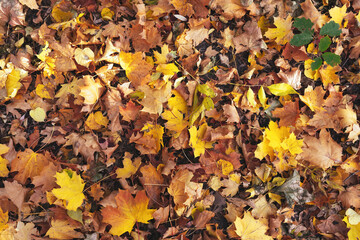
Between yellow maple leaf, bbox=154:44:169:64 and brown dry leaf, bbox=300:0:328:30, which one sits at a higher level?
brown dry leaf, bbox=300:0:328:30

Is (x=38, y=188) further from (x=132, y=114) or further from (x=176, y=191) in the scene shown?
(x=176, y=191)

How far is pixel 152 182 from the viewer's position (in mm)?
1865

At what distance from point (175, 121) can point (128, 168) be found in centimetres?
45

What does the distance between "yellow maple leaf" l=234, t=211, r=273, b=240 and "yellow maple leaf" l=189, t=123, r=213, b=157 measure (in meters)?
0.53

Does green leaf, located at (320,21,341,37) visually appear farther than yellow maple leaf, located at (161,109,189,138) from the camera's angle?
Yes

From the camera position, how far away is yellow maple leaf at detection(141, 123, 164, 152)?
1899 millimetres

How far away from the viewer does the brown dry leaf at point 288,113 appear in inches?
81.3

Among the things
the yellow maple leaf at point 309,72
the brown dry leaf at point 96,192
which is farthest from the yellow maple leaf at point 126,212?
the yellow maple leaf at point 309,72

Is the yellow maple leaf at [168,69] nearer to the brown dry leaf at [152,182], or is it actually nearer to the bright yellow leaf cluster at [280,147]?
the brown dry leaf at [152,182]

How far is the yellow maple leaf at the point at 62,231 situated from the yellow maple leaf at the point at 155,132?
2.48ft

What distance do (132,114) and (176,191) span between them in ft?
1.97

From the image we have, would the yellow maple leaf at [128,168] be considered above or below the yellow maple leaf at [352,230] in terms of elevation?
above

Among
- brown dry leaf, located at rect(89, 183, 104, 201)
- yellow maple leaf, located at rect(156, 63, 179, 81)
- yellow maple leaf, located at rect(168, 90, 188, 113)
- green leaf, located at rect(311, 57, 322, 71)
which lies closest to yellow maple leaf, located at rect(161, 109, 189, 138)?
yellow maple leaf, located at rect(168, 90, 188, 113)

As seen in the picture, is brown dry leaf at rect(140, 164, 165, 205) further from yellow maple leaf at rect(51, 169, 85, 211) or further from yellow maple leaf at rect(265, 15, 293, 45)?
yellow maple leaf at rect(265, 15, 293, 45)
